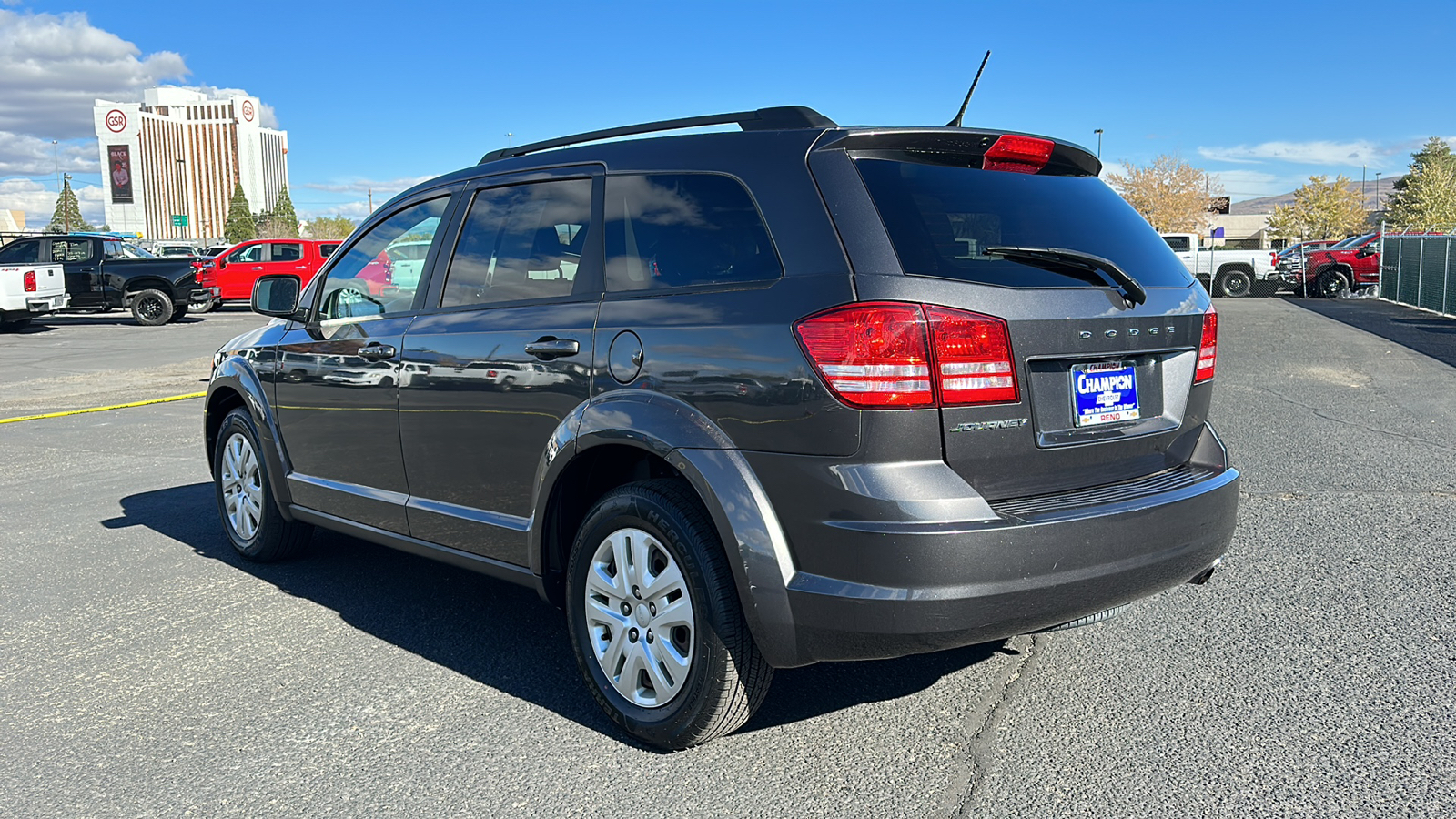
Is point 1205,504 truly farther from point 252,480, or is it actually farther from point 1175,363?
point 252,480

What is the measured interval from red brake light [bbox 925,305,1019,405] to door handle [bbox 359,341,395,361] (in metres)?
2.32

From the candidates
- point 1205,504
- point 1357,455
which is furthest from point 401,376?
point 1357,455

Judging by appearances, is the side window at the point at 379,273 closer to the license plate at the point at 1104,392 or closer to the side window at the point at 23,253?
the license plate at the point at 1104,392

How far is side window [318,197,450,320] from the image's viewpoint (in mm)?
4504

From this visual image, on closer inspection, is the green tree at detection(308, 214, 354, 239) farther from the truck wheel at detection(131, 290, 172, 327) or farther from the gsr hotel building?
the truck wheel at detection(131, 290, 172, 327)

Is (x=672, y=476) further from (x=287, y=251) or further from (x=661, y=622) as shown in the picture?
(x=287, y=251)

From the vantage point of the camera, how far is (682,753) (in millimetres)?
3354

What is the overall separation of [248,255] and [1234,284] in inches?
1041

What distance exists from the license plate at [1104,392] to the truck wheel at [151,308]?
2594 cm

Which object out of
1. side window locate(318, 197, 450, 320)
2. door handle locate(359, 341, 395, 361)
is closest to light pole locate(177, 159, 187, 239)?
side window locate(318, 197, 450, 320)

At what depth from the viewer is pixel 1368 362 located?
1412 centimetres

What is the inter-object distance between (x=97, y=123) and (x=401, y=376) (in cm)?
19811

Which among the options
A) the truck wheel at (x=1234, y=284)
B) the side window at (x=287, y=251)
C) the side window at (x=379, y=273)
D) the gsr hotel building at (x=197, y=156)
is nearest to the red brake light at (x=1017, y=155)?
the side window at (x=379, y=273)

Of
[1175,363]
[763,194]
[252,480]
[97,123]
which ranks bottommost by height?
[252,480]
